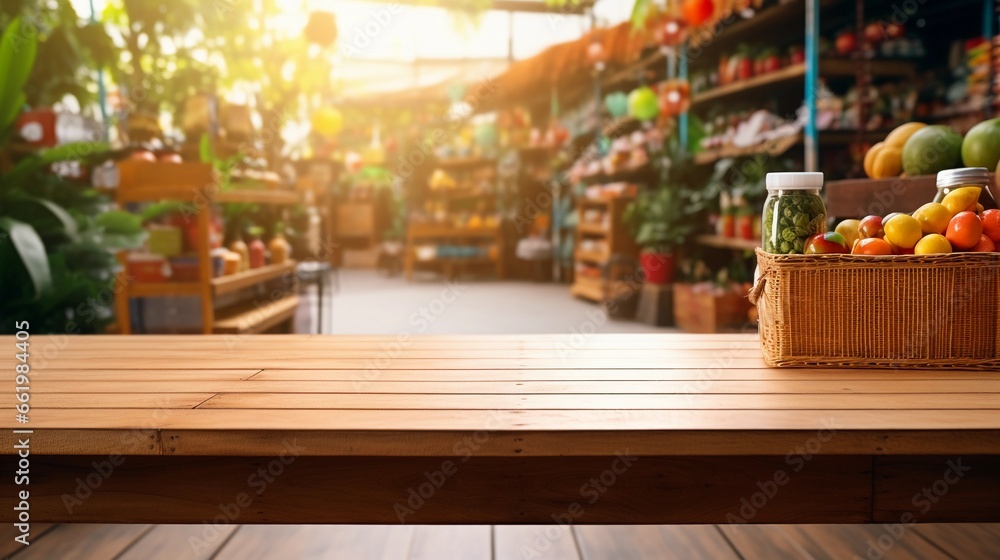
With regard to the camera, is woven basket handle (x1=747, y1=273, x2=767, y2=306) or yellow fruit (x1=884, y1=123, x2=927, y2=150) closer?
woven basket handle (x1=747, y1=273, x2=767, y2=306)

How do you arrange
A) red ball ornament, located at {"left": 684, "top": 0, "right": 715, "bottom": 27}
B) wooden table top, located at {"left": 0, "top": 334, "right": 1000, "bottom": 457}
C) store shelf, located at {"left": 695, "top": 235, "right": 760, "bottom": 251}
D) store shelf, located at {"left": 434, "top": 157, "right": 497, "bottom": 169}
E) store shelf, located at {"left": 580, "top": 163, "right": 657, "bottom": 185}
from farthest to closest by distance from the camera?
store shelf, located at {"left": 434, "top": 157, "right": 497, "bottom": 169}, store shelf, located at {"left": 580, "top": 163, "right": 657, "bottom": 185}, red ball ornament, located at {"left": 684, "top": 0, "right": 715, "bottom": 27}, store shelf, located at {"left": 695, "top": 235, "right": 760, "bottom": 251}, wooden table top, located at {"left": 0, "top": 334, "right": 1000, "bottom": 457}

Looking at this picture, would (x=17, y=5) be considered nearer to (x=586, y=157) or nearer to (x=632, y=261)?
(x=632, y=261)

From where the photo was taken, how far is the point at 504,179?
9.18m

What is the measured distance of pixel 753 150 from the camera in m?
4.41

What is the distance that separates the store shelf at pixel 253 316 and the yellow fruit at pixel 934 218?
8.86 feet

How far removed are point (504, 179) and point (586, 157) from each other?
6.01 ft

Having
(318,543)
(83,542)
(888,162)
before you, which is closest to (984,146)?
(888,162)

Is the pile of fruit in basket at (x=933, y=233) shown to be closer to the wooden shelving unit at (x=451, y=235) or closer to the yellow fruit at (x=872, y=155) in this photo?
the yellow fruit at (x=872, y=155)

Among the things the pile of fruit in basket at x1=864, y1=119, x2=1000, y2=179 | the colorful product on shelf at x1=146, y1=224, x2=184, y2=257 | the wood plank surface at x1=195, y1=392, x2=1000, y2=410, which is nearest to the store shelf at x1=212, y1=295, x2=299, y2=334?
the colorful product on shelf at x1=146, y1=224, x2=184, y2=257

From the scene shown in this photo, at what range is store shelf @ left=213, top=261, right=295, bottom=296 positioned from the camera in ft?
10.8

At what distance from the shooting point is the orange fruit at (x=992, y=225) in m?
1.10

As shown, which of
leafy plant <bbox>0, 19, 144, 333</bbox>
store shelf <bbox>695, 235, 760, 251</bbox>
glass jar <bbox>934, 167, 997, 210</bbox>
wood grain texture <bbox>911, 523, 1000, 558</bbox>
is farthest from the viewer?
store shelf <bbox>695, 235, 760, 251</bbox>

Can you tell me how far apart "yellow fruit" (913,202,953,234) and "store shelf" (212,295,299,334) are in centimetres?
270

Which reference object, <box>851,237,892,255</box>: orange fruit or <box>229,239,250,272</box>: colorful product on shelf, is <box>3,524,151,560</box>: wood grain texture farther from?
<box>229,239,250,272</box>: colorful product on shelf
